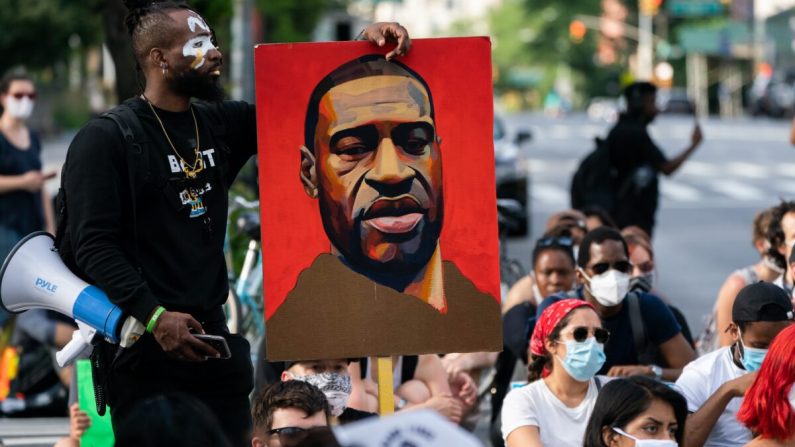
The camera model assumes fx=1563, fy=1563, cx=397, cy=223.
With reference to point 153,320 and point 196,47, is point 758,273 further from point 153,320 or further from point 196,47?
point 153,320

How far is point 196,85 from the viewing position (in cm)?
446

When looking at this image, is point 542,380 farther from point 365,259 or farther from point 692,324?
point 692,324

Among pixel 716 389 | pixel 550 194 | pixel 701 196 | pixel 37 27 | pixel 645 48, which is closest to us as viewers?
pixel 716 389

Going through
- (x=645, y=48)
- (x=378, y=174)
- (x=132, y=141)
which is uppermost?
(x=645, y=48)

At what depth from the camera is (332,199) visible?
4.82m

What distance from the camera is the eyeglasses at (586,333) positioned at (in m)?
5.79

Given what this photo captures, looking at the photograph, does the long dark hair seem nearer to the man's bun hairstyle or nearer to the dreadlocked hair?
the dreadlocked hair

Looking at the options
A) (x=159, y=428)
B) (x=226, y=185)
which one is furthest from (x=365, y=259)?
(x=159, y=428)

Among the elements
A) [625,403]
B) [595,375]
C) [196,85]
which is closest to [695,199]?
[595,375]

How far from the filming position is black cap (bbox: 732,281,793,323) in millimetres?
5652

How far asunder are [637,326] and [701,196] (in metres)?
19.6

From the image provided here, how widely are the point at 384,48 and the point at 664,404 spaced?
1418 millimetres

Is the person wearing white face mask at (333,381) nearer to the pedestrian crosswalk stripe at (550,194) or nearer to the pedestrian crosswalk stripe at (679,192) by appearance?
the pedestrian crosswalk stripe at (550,194)

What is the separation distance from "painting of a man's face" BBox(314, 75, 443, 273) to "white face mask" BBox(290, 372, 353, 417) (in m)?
1.13
